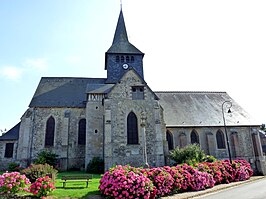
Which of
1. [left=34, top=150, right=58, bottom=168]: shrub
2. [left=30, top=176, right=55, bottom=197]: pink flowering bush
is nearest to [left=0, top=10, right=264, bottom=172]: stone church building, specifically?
[left=34, top=150, right=58, bottom=168]: shrub

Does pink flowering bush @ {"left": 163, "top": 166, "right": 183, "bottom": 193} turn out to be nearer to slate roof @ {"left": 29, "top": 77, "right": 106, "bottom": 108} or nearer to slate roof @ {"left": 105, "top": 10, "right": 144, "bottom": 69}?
slate roof @ {"left": 29, "top": 77, "right": 106, "bottom": 108}

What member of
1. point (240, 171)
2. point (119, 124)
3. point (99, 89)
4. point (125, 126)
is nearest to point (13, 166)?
point (99, 89)

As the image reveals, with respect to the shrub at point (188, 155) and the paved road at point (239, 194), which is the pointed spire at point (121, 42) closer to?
the shrub at point (188, 155)

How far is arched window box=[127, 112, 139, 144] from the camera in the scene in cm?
1897

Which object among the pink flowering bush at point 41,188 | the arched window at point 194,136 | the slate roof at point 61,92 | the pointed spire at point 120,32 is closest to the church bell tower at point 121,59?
the pointed spire at point 120,32

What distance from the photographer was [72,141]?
75.6 ft

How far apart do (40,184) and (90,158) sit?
11.6 metres

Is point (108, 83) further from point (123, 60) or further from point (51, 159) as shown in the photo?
point (51, 159)

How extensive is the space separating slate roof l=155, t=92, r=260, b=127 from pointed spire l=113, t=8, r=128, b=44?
9.62 meters

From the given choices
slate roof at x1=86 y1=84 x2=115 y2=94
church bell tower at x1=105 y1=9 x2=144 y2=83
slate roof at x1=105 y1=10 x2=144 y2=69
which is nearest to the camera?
slate roof at x1=86 y1=84 x2=115 y2=94

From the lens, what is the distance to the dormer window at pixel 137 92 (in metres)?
20.2

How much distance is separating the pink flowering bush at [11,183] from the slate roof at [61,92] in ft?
49.3

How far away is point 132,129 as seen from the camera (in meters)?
19.4

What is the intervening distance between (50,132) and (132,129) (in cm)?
1025
